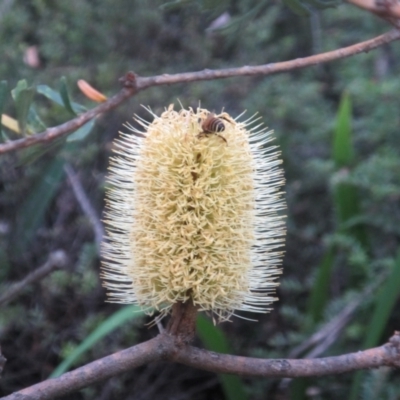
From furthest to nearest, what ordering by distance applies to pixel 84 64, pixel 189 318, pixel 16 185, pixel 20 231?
pixel 84 64, pixel 16 185, pixel 20 231, pixel 189 318

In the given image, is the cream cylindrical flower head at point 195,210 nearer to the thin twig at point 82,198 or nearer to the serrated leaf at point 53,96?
the serrated leaf at point 53,96

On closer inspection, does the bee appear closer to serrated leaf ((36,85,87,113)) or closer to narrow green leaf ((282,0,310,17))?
narrow green leaf ((282,0,310,17))

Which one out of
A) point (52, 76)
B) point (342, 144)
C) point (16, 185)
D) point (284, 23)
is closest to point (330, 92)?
point (284, 23)

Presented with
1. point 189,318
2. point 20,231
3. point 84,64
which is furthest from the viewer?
point 84,64

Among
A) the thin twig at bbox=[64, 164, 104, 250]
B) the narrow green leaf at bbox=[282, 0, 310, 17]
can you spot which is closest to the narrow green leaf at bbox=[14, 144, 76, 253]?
the thin twig at bbox=[64, 164, 104, 250]

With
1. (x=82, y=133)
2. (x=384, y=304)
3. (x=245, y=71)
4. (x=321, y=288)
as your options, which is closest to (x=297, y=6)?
(x=245, y=71)

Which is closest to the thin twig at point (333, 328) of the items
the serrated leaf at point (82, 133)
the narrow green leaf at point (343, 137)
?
the narrow green leaf at point (343, 137)

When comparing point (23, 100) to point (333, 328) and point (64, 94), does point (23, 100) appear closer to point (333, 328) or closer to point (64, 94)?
point (64, 94)

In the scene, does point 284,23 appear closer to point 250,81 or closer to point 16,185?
point 250,81
